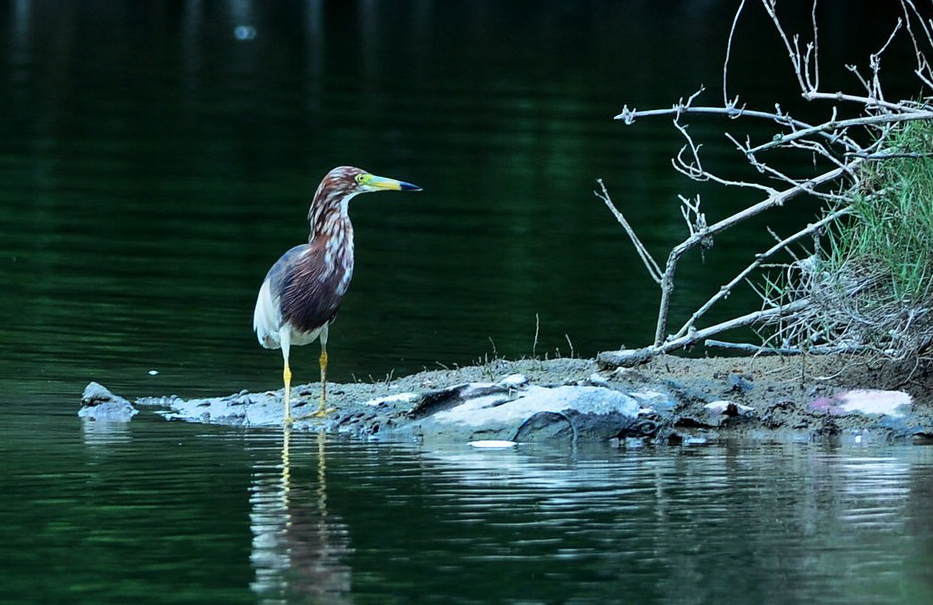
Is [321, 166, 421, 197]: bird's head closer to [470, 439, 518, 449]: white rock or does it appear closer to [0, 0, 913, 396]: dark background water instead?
[0, 0, 913, 396]: dark background water

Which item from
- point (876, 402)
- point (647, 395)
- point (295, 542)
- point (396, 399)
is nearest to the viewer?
point (295, 542)

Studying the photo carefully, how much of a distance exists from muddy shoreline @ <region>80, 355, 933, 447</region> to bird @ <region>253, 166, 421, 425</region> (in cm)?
46

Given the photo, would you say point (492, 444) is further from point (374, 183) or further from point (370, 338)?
point (370, 338)

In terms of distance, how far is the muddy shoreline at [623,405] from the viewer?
418 inches

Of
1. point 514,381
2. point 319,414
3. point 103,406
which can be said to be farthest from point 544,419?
point 103,406

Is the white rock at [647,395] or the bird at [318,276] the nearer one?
the white rock at [647,395]

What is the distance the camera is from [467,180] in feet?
84.3

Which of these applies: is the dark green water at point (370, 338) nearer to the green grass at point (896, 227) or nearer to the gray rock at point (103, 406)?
the gray rock at point (103, 406)

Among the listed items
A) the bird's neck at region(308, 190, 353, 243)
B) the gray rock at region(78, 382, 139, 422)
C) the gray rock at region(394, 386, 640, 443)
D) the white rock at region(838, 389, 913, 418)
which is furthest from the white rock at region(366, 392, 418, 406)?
the white rock at region(838, 389, 913, 418)

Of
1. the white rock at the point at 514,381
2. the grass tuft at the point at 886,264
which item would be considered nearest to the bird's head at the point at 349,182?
the white rock at the point at 514,381

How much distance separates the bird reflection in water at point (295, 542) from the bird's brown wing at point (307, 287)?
2.29 m

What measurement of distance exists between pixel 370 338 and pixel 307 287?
3.73 meters

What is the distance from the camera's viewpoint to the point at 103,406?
11.5 m

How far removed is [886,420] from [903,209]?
47.0 inches
